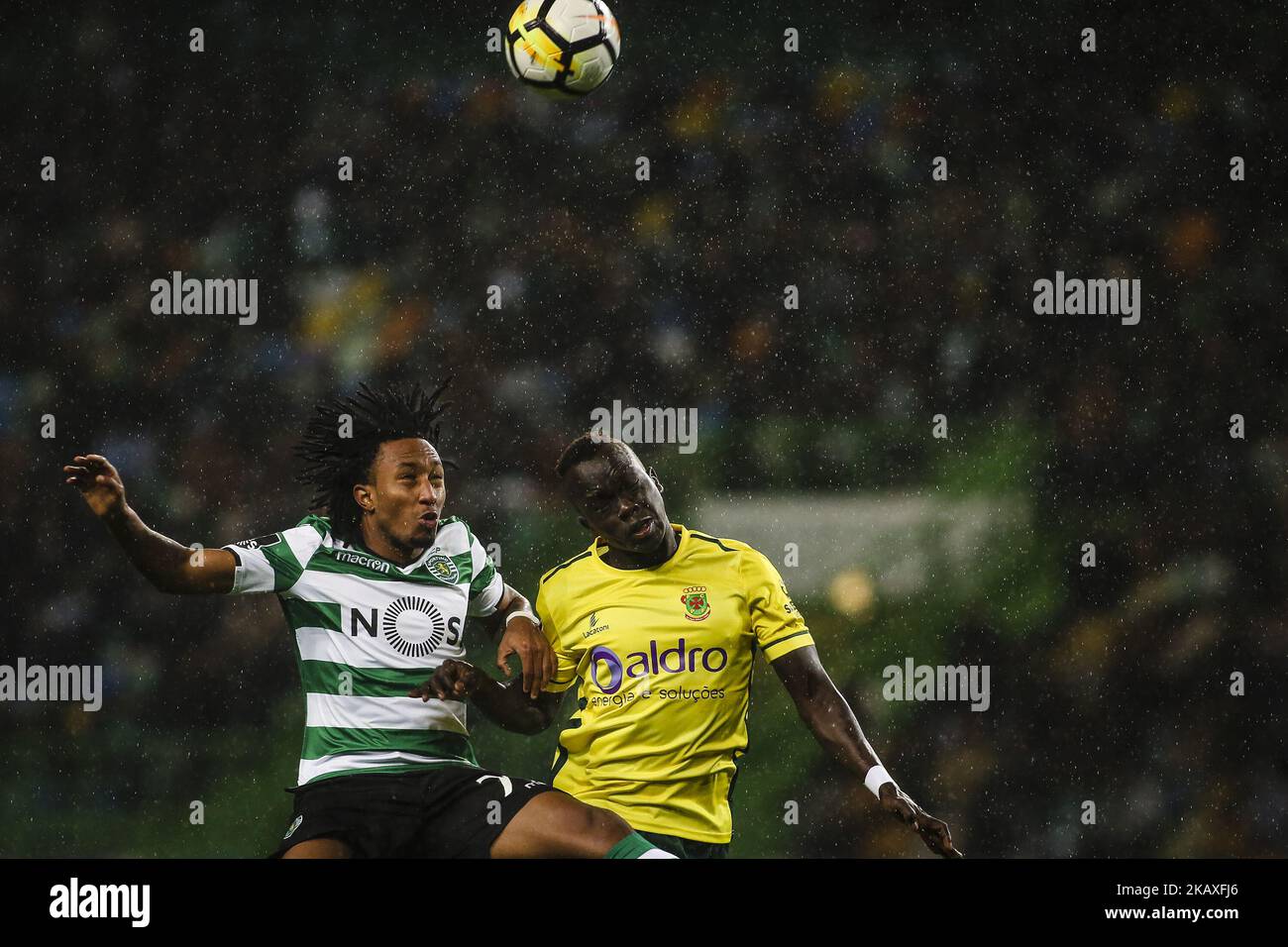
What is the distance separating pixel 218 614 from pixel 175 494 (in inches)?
22.7

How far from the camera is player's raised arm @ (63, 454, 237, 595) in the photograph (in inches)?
149

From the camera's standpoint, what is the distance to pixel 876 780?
384cm

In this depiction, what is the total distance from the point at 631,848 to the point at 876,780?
744 mm

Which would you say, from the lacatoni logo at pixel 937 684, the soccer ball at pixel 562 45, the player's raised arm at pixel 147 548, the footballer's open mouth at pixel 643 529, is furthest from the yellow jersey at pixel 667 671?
the lacatoni logo at pixel 937 684

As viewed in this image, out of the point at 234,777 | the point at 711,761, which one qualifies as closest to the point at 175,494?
the point at 234,777

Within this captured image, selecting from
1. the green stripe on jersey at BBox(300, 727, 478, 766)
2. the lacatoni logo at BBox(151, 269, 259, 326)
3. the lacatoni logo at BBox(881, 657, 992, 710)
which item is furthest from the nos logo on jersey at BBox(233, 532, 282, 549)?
the lacatoni logo at BBox(881, 657, 992, 710)

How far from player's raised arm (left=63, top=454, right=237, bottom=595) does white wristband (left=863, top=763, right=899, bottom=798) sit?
2.00m

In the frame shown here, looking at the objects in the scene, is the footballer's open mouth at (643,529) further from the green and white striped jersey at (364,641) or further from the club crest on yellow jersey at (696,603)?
the green and white striped jersey at (364,641)

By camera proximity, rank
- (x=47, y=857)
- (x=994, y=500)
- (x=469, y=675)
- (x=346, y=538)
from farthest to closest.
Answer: (x=994, y=500), (x=47, y=857), (x=346, y=538), (x=469, y=675)

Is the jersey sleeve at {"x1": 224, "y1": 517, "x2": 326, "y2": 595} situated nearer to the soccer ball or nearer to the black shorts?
the black shorts

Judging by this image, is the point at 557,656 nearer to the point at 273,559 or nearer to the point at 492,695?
the point at 492,695

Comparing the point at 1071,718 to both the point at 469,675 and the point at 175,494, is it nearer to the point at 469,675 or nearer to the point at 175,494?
the point at 469,675

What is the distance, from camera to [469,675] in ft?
12.8

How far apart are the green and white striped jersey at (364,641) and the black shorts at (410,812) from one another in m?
0.06
